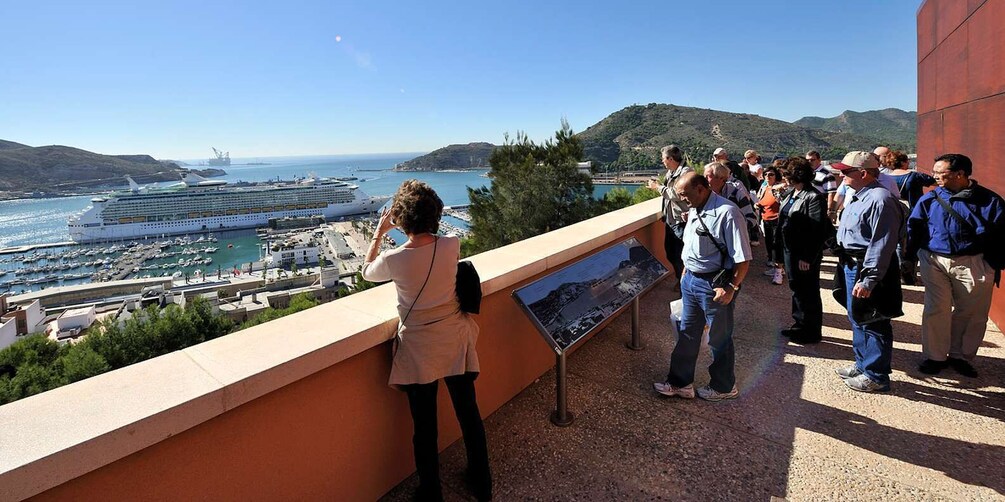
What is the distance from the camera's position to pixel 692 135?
5838 centimetres

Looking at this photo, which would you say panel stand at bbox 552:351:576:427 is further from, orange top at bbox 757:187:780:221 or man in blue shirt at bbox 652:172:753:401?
orange top at bbox 757:187:780:221

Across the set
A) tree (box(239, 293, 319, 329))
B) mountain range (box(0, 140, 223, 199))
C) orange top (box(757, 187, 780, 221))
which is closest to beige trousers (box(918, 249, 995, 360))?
orange top (box(757, 187, 780, 221))

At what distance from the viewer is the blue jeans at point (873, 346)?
106 inches

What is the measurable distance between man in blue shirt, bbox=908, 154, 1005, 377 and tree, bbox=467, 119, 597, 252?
728 inches

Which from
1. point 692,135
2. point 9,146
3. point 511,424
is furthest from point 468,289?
point 9,146

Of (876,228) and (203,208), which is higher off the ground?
(203,208)

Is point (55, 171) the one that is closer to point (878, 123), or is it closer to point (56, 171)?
point (56, 171)

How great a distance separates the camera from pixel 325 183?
76688mm

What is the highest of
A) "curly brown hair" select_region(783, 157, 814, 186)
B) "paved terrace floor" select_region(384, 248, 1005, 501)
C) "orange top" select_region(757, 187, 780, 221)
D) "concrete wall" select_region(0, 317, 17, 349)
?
"curly brown hair" select_region(783, 157, 814, 186)

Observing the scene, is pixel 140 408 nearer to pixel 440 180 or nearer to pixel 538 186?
pixel 538 186

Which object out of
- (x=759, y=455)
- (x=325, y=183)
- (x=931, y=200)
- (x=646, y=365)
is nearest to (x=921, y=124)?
(x=931, y=200)

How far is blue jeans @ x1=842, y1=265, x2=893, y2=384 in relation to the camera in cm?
270

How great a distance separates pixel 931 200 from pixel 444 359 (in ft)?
10.7

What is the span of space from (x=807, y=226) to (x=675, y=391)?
1746 millimetres
